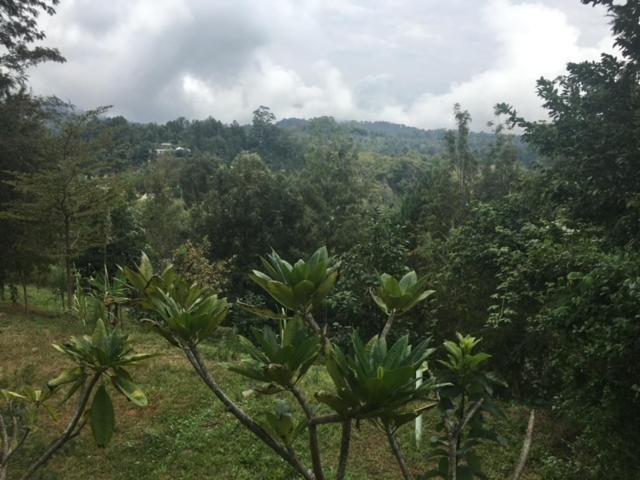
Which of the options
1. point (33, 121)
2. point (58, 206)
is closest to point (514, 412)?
point (58, 206)

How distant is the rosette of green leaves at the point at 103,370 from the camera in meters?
1.16

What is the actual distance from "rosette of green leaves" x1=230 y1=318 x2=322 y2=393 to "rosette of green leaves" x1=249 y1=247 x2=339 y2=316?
0.04 metres

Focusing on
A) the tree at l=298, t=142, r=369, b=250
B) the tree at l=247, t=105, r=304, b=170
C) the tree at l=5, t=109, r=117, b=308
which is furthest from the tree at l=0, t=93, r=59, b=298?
the tree at l=247, t=105, r=304, b=170

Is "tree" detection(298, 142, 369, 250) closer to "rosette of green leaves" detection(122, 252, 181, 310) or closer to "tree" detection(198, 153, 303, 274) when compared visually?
"tree" detection(198, 153, 303, 274)

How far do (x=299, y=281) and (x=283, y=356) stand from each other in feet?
0.52

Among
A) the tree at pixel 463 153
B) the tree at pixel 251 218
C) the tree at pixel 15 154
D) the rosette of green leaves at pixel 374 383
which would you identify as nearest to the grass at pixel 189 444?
the rosette of green leaves at pixel 374 383

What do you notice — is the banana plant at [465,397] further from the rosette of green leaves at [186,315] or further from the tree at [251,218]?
the tree at [251,218]

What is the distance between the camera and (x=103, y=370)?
47.9 inches

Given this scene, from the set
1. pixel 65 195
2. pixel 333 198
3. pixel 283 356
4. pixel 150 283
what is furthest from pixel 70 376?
pixel 333 198

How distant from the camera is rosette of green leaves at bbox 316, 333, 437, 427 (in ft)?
2.63

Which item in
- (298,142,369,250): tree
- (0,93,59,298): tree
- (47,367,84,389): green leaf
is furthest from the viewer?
(298,142,369,250): tree

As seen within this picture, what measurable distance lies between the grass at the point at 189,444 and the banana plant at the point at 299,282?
3.48m

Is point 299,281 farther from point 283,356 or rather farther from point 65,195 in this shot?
point 65,195

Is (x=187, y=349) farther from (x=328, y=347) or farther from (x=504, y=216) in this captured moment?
(x=504, y=216)
